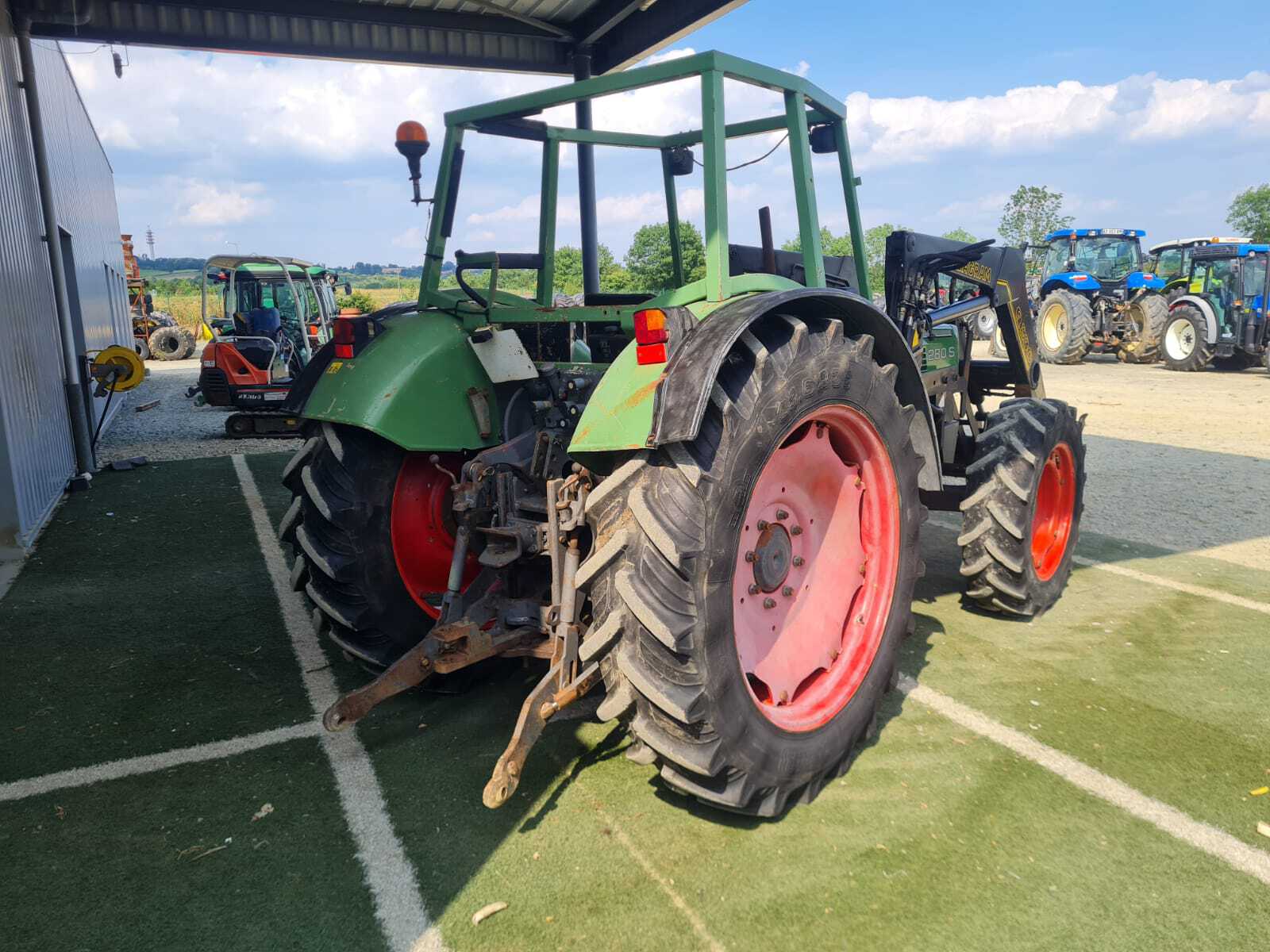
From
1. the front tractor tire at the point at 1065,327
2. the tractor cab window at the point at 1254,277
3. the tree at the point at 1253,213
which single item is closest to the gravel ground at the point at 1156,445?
the front tractor tire at the point at 1065,327

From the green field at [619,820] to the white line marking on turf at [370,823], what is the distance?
0.03ft

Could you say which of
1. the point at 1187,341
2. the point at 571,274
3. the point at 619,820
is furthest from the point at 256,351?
the point at 1187,341

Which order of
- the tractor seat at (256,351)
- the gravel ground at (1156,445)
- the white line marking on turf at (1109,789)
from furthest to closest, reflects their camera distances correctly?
the tractor seat at (256,351), the gravel ground at (1156,445), the white line marking on turf at (1109,789)

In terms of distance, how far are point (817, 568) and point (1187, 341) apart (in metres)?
16.6

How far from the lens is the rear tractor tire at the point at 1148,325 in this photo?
1661 centimetres

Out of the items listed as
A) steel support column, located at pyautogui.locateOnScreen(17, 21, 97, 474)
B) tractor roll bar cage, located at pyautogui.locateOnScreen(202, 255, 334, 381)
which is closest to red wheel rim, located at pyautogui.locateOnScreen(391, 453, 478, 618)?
steel support column, located at pyautogui.locateOnScreen(17, 21, 97, 474)

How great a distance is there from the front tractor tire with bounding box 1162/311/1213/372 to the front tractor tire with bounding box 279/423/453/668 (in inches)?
650

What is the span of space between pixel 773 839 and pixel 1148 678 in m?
2.05

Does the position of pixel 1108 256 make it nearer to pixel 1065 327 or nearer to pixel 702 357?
pixel 1065 327

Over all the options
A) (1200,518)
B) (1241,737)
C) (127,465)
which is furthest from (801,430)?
(127,465)

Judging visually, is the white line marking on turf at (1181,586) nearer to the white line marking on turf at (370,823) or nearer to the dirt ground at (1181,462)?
the dirt ground at (1181,462)

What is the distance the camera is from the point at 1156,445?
8992 mm

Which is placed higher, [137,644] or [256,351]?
[256,351]

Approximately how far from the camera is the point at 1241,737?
10.1ft
